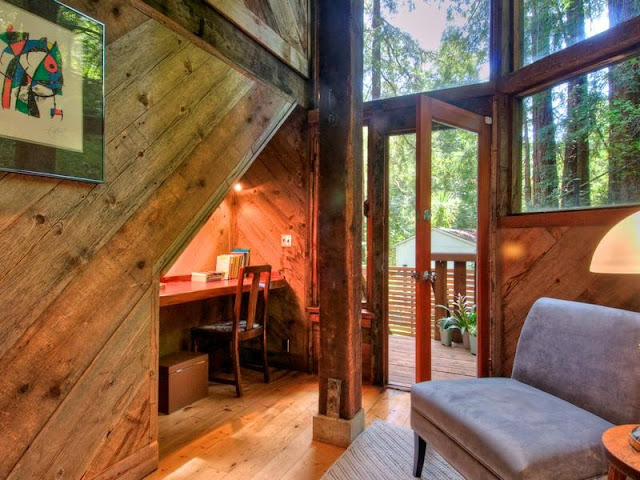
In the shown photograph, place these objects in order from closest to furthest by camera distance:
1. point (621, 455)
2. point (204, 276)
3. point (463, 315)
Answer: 1. point (621, 455)
2. point (204, 276)
3. point (463, 315)

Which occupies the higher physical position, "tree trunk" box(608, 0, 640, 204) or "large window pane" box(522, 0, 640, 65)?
"large window pane" box(522, 0, 640, 65)

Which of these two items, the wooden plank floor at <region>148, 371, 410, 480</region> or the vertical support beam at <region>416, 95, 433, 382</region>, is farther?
the vertical support beam at <region>416, 95, 433, 382</region>

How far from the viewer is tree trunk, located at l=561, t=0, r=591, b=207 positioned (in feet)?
7.57

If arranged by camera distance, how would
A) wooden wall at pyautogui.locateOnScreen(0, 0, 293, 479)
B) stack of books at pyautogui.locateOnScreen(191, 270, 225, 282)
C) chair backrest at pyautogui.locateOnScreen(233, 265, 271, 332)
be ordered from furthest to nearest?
stack of books at pyautogui.locateOnScreen(191, 270, 225, 282) < chair backrest at pyautogui.locateOnScreen(233, 265, 271, 332) < wooden wall at pyautogui.locateOnScreen(0, 0, 293, 479)

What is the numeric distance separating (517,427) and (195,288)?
208cm

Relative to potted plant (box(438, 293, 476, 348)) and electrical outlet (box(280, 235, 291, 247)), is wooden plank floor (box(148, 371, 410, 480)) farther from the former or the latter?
potted plant (box(438, 293, 476, 348))

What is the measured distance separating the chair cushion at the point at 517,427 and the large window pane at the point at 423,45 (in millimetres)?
2254

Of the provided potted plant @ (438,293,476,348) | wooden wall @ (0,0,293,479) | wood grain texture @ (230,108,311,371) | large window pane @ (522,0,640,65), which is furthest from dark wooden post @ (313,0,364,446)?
potted plant @ (438,293,476,348)

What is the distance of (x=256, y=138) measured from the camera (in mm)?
2523

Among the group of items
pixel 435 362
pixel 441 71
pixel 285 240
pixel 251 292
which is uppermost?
pixel 441 71

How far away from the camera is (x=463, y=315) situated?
13.9 feet

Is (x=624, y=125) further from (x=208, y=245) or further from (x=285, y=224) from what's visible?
(x=208, y=245)

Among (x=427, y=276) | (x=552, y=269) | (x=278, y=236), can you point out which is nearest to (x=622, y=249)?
(x=427, y=276)

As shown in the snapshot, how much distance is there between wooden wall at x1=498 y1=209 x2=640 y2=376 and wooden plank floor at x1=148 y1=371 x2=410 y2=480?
1.07 m
